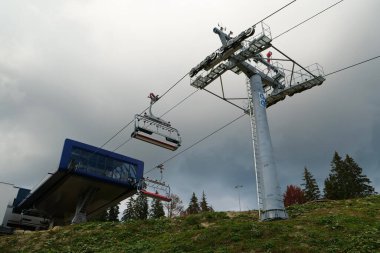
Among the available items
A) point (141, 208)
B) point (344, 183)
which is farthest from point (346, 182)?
point (141, 208)

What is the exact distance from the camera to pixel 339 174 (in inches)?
2992

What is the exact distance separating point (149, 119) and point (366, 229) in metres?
17.4

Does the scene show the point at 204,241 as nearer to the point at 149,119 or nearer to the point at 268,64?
the point at 149,119

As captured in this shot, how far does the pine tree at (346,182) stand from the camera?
71062 millimetres

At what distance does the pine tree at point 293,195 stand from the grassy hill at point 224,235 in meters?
60.2

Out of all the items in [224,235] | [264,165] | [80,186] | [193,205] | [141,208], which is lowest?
[224,235]

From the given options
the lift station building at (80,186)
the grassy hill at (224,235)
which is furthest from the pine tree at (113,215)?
the grassy hill at (224,235)

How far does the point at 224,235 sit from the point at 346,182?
62264 millimetres

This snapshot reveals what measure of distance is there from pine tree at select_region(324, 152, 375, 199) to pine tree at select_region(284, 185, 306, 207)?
16414 millimetres

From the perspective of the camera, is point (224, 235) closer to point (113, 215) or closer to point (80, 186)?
point (80, 186)

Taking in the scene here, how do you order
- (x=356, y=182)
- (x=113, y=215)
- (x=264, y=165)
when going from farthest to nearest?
(x=113, y=215) → (x=356, y=182) → (x=264, y=165)

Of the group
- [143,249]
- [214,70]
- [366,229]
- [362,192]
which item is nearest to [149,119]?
[214,70]

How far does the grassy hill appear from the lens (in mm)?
17422

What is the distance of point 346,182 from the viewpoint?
7369cm
